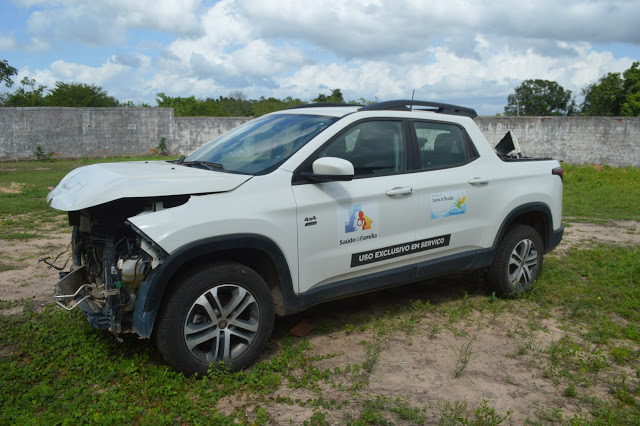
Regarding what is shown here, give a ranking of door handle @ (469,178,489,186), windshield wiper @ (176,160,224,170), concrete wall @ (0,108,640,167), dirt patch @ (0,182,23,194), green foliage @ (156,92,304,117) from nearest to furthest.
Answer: windshield wiper @ (176,160,224,170), door handle @ (469,178,489,186), dirt patch @ (0,182,23,194), concrete wall @ (0,108,640,167), green foliage @ (156,92,304,117)

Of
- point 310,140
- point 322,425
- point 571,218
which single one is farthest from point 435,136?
point 571,218

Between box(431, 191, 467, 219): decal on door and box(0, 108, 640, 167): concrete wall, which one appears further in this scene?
box(0, 108, 640, 167): concrete wall

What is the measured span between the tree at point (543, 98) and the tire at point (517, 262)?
64.7 meters

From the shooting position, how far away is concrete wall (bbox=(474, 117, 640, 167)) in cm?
2278

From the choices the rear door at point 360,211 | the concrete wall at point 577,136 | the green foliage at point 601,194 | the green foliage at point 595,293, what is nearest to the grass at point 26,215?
the rear door at point 360,211

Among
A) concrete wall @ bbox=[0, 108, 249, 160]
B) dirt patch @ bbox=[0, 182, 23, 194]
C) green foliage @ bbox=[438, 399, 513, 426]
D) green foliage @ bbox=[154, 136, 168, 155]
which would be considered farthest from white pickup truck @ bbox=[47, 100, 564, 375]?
green foliage @ bbox=[154, 136, 168, 155]

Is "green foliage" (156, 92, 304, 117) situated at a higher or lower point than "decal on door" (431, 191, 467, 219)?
higher

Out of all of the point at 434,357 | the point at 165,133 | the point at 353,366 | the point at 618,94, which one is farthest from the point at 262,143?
the point at 618,94

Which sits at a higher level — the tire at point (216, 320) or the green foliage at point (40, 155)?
the green foliage at point (40, 155)

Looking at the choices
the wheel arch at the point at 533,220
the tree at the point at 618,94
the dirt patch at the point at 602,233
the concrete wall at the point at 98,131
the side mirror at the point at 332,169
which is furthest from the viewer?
the tree at the point at 618,94

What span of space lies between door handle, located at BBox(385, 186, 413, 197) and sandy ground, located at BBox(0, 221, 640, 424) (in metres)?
1.18

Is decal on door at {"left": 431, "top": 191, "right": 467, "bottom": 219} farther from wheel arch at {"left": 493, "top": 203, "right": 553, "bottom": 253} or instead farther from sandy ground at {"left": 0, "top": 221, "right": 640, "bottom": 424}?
sandy ground at {"left": 0, "top": 221, "right": 640, "bottom": 424}

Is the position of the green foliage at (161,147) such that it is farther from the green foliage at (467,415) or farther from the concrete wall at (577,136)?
the green foliage at (467,415)

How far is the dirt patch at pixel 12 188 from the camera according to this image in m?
12.3
